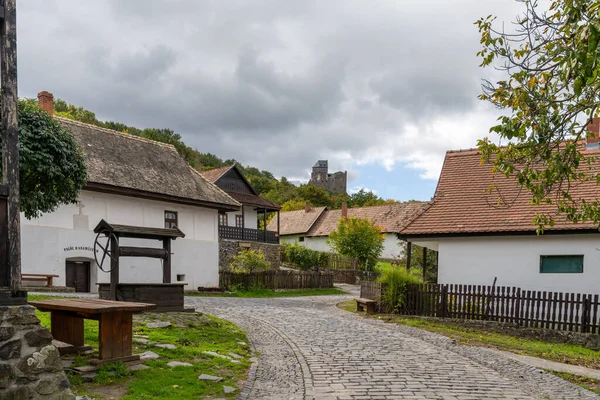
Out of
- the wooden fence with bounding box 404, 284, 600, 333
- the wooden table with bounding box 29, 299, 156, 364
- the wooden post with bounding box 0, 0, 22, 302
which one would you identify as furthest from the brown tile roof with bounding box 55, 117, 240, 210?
the wooden post with bounding box 0, 0, 22, 302

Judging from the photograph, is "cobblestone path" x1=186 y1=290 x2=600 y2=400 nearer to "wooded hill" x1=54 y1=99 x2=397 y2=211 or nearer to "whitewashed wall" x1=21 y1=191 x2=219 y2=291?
"whitewashed wall" x1=21 y1=191 x2=219 y2=291

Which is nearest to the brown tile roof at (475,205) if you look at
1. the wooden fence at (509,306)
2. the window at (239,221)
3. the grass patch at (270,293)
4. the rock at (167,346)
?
the wooden fence at (509,306)

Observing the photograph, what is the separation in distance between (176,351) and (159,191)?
16.5m

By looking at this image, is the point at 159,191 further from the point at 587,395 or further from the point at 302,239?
the point at 302,239

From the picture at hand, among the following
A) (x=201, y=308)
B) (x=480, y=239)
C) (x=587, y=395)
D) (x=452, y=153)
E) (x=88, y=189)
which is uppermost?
(x=452, y=153)

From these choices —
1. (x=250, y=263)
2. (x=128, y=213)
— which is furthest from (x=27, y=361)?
(x=250, y=263)

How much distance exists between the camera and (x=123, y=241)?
23.0 m

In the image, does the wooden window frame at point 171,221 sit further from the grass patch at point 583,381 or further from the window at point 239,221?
the grass patch at point 583,381

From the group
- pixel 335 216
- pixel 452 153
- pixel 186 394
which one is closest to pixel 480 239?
pixel 452 153

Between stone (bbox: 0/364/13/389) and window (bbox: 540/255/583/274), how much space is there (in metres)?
15.7

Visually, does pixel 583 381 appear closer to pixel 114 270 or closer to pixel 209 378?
pixel 209 378

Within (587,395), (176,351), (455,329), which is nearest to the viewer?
(587,395)

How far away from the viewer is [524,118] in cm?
916

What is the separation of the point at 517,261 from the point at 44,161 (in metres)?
14.3
